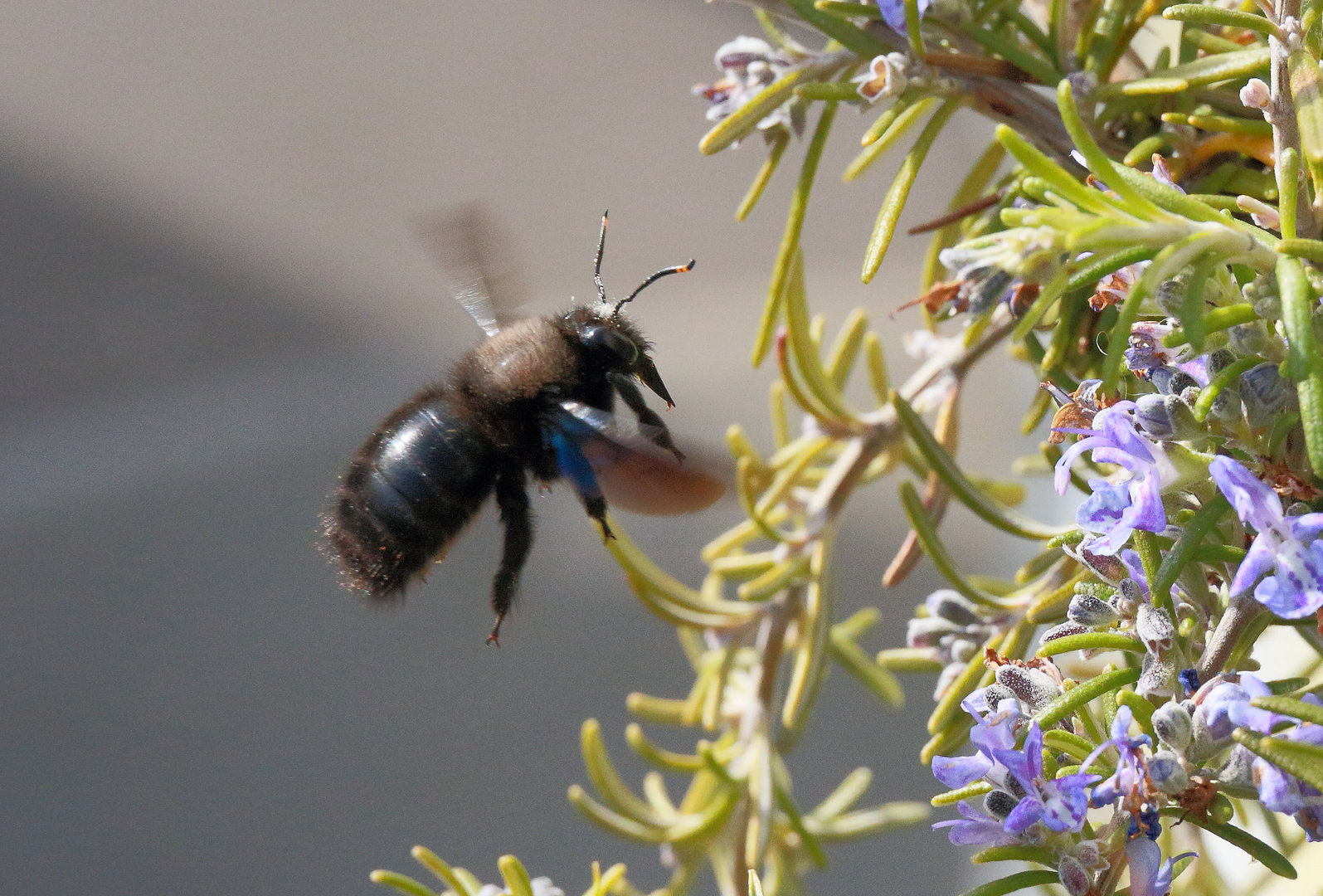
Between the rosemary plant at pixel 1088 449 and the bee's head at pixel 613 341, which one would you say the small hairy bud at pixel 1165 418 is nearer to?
the rosemary plant at pixel 1088 449

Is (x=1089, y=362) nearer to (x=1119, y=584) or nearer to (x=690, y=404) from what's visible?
(x=1119, y=584)

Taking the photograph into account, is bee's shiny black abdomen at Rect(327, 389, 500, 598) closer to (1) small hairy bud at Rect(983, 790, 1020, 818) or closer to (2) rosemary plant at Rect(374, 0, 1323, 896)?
(2) rosemary plant at Rect(374, 0, 1323, 896)

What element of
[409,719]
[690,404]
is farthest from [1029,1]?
[690,404]

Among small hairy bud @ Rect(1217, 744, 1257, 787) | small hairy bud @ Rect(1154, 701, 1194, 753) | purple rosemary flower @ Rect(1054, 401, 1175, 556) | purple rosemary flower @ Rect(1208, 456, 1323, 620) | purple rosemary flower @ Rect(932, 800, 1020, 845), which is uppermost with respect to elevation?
purple rosemary flower @ Rect(1054, 401, 1175, 556)

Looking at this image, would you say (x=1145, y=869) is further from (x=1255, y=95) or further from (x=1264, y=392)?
(x=1255, y=95)

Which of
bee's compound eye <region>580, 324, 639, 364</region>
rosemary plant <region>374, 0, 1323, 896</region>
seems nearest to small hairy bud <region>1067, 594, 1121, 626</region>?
rosemary plant <region>374, 0, 1323, 896</region>
